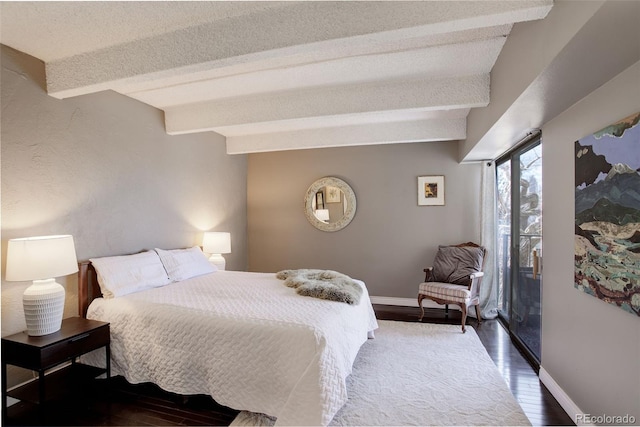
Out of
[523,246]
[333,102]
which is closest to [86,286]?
[333,102]

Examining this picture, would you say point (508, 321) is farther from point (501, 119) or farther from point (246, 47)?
point (246, 47)

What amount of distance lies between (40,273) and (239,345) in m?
1.49

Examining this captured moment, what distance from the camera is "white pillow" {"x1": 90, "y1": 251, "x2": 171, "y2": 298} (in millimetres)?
2693

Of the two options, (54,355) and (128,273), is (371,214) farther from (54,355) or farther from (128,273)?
(54,355)

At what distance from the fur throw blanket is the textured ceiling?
1664 millimetres

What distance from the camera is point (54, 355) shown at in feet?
6.82

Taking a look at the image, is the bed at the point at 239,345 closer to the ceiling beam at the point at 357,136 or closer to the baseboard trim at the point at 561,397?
the baseboard trim at the point at 561,397

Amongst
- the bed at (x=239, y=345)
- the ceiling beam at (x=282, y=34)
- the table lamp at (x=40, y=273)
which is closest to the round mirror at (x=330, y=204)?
the bed at (x=239, y=345)

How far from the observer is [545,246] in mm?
2523

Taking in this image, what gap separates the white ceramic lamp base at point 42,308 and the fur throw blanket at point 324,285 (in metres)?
1.81

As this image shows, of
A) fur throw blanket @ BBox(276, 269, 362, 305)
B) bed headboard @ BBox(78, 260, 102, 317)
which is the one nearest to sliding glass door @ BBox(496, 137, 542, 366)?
fur throw blanket @ BBox(276, 269, 362, 305)

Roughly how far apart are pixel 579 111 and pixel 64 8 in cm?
327

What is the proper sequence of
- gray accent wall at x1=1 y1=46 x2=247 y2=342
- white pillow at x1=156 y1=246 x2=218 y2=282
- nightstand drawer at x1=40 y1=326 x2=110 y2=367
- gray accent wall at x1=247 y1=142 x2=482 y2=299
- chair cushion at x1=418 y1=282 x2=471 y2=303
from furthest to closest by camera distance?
gray accent wall at x1=247 y1=142 x2=482 y2=299 < chair cushion at x1=418 y1=282 x2=471 y2=303 < white pillow at x1=156 y1=246 x2=218 y2=282 < gray accent wall at x1=1 y1=46 x2=247 y2=342 < nightstand drawer at x1=40 y1=326 x2=110 y2=367

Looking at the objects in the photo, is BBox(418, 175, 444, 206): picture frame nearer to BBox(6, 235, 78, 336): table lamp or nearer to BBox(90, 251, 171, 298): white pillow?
BBox(90, 251, 171, 298): white pillow
